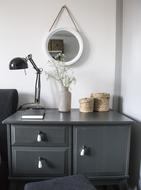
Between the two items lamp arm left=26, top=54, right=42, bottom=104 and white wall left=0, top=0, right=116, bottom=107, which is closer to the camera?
lamp arm left=26, top=54, right=42, bottom=104

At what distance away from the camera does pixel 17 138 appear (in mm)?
1624

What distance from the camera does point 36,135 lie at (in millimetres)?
1622

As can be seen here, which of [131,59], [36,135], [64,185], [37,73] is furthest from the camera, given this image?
[37,73]

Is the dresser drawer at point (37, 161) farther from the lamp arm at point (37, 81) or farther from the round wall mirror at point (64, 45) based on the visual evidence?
the round wall mirror at point (64, 45)

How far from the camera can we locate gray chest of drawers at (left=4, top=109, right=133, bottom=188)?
63.9 inches

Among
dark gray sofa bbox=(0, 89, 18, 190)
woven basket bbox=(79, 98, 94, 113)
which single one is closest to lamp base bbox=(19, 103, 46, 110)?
dark gray sofa bbox=(0, 89, 18, 190)

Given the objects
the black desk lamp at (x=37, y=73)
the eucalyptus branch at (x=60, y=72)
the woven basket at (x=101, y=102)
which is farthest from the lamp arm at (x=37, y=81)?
the woven basket at (x=101, y=102)

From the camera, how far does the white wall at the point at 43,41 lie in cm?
211

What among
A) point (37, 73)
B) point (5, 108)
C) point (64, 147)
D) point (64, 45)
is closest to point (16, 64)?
point (37, 73)

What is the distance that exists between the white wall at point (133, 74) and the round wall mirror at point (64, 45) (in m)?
0.41

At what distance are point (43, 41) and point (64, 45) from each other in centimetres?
19

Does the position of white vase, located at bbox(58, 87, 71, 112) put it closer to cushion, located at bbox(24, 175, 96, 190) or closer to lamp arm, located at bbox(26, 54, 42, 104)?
lamp arm, located at bbox(26, 54, 42, 104)

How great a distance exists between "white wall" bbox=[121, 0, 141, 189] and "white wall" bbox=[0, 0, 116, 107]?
139 millimetres

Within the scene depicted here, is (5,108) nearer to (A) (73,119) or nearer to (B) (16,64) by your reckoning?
(B) (16,64)
